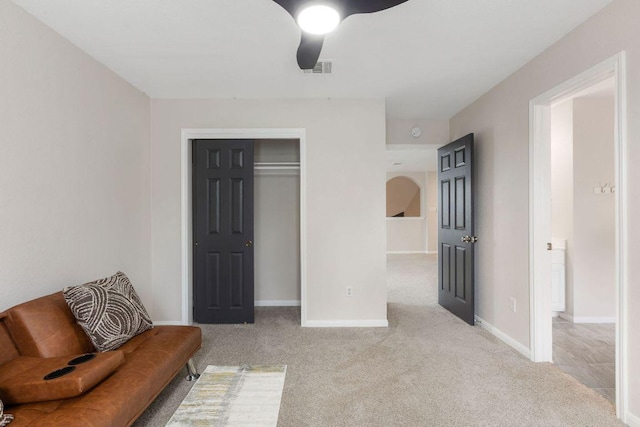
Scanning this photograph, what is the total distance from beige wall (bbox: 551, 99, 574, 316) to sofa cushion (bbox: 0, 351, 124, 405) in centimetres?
449

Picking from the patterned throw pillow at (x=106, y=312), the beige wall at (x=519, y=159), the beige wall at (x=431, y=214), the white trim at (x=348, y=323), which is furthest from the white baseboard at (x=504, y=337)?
the beige wall at (x=431, y=214)

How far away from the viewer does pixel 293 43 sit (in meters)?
2.61

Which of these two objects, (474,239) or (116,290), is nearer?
(116,290)

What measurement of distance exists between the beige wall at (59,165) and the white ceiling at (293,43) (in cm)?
21

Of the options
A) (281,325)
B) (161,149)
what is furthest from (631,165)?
(161,149)

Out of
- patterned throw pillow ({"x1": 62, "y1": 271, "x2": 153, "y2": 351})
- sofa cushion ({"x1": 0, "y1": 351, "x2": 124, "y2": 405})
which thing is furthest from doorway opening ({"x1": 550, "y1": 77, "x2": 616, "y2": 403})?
sofa cushion ({"x1": 0, "y1": 351, "x2": 124, "y2": 405})

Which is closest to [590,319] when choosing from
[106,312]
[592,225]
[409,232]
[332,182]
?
[592,225]

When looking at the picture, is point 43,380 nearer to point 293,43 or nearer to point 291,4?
point 291,4

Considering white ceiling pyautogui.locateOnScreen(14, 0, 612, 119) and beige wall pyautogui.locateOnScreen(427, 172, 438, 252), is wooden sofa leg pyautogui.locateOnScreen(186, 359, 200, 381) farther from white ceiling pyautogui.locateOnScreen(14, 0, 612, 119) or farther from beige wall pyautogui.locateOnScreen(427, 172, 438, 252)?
beige wall pyautogui.locateOnScreen(427, 172, 438, 252)

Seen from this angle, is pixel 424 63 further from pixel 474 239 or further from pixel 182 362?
pixel 182 362

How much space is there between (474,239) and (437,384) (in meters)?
1.79

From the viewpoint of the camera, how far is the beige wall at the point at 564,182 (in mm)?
3887

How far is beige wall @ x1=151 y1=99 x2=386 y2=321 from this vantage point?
380 centimetres

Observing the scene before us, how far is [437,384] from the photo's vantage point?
2.50 meters
